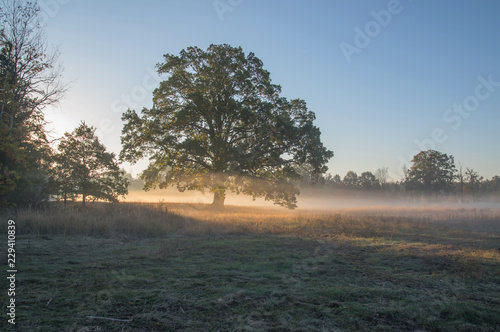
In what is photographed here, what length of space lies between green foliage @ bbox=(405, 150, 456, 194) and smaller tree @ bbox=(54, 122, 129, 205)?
65.8 metres

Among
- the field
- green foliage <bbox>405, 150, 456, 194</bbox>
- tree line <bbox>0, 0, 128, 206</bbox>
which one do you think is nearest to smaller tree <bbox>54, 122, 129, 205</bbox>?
tree line <bbox>0, 0, 128, 206</bbox>

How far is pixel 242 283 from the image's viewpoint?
5113 mm

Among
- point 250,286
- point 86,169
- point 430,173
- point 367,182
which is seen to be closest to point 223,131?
point 86,169

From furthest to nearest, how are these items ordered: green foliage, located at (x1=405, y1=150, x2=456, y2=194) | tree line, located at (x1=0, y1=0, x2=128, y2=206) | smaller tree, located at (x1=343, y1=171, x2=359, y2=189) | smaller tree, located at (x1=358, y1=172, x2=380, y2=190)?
smaller tree, located at (x1=343, y1=171, x2=359, y2=189), smaller tree, located at (x1=358, y1=172, x2=380, y2=190), green foliage, located at (x1=405, y1=150, x2=456, y2=194), tree line, located at (x1=0, y1=0, x2=128, y2=206)

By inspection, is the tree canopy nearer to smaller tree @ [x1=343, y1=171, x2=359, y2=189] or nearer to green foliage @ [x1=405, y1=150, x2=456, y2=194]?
green foliage @ [x1=405, y1=150, x2=456, y2=194]

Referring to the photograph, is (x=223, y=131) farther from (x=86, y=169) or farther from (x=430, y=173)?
(x=430, y=173)

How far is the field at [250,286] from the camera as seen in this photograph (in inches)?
139

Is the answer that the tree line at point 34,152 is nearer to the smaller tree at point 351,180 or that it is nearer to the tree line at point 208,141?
the tree line at point 208,141

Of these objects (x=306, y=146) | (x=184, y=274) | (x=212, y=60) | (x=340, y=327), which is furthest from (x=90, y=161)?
(x=340, y=327)

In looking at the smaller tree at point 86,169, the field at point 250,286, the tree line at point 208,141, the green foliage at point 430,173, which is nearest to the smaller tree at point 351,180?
the green foliage at point 430,173

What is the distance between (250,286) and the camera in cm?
491

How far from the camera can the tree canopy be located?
21.7 m

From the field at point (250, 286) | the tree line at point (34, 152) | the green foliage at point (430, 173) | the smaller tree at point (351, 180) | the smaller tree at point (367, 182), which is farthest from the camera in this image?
the smaller tree at point (351, 180)

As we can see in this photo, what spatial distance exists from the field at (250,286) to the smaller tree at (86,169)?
35.8 ft
